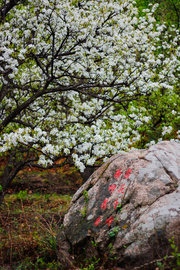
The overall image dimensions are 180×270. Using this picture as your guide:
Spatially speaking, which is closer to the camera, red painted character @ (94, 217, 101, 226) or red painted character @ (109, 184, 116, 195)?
red painted character @ (94, 217, 101, 226)

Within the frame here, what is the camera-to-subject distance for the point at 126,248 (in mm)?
4000

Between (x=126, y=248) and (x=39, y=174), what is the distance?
15.4 meters

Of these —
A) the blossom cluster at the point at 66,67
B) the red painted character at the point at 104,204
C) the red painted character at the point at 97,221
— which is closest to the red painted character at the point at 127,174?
the red painted character at the point at 104,204

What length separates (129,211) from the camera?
446cm

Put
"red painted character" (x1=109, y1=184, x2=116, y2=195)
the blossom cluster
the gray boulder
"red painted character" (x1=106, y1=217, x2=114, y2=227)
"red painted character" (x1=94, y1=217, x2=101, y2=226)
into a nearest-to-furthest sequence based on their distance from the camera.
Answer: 1. the gray boulder
2. "red painted character" (x1=106, y1=217, x2=114, y2=227)
3. "red painted character" (x1=94, y1=217, x2=101, y2=226)
4. "red painted character" (x1=109, y1=184, x2=116, y2=195)
5. the blossom cluster

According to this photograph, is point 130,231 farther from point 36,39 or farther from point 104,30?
point 104,30

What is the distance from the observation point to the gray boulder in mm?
3738

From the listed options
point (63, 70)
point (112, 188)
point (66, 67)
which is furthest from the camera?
point (66, 67)

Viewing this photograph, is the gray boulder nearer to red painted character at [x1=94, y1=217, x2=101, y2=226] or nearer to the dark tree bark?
red painted character at [x1=94, y1=217, x2=101, y2=226]

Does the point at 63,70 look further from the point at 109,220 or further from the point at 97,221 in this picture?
the point at 109,220

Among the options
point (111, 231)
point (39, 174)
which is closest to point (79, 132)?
point (111, 231)

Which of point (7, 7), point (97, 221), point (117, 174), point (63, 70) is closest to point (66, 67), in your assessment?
point (63, 70)

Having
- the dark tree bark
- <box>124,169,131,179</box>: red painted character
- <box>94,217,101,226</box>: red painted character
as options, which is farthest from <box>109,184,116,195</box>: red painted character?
the dark tree bark

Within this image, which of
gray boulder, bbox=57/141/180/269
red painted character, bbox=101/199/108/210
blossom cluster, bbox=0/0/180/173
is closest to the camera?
gray boulder, bbox=57/141/180/269
